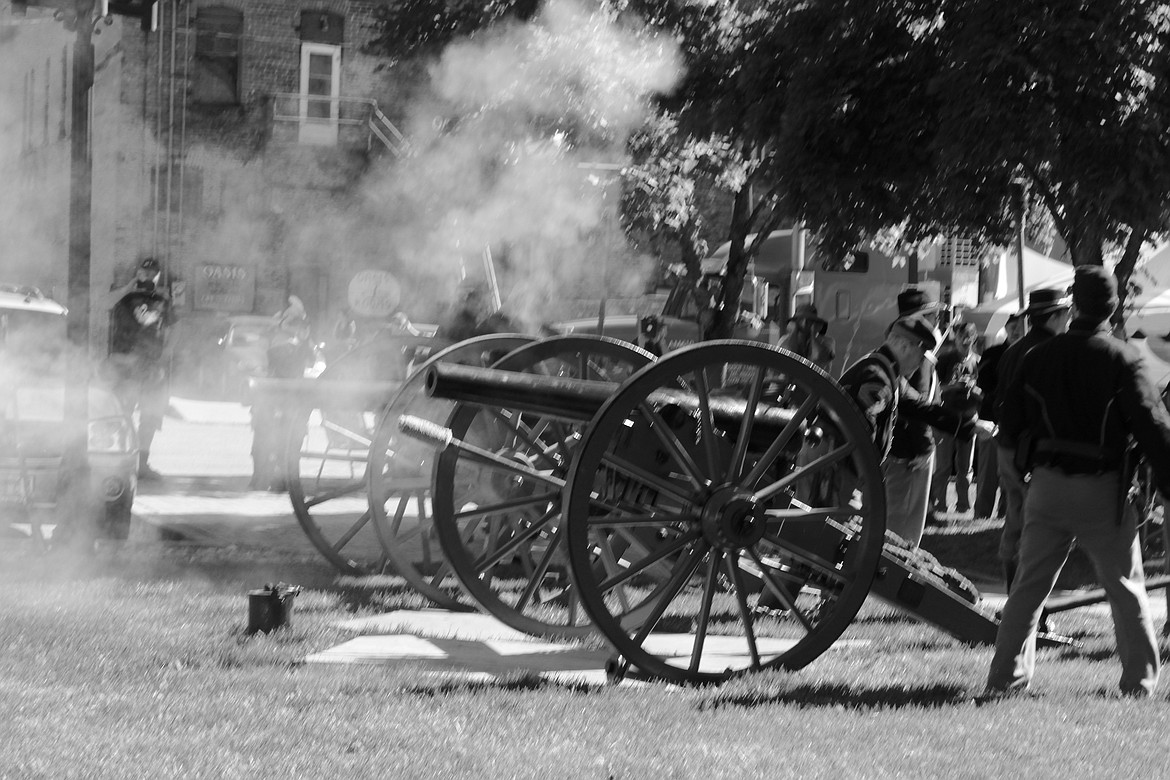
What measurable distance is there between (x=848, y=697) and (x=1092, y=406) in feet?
4.29

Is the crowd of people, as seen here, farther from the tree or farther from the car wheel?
the car wheel

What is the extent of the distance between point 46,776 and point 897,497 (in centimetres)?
429

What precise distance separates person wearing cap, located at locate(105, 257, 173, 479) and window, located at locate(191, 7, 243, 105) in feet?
17.4

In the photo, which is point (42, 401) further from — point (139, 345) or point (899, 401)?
point (899, 401)

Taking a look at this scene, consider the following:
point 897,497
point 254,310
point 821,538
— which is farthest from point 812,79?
point 254,310

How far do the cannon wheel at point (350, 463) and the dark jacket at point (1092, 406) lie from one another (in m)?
3.23

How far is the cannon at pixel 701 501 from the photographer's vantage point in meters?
5.37

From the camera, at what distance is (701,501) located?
218 inches

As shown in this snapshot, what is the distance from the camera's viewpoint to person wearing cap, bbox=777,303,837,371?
12734mm

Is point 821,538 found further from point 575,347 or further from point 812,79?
point 812,79

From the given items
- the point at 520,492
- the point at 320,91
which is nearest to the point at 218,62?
the point at 320,91

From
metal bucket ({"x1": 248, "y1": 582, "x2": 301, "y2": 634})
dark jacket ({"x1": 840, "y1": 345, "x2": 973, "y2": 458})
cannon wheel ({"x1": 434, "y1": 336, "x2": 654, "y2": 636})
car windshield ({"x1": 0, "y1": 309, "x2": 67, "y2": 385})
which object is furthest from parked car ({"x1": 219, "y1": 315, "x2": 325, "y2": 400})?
metal bucket ({"x1": 248, "y1": 582, "x2": 301, "y2": 634})

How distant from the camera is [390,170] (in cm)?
1611

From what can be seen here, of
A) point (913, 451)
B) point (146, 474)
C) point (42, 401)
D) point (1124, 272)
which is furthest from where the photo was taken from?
point (146, 474)
